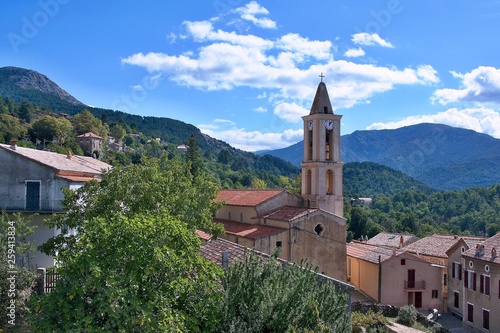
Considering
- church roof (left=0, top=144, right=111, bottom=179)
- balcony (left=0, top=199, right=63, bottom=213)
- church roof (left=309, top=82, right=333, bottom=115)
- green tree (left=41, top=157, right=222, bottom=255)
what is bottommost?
balcony (left=0, top=199, right=63, bottom=213)

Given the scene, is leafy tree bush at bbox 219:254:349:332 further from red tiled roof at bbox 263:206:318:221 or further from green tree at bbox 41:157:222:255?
red tiled roof at bbox 263:206:318:221

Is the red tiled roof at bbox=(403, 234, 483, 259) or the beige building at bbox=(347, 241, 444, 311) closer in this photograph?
the beige building at bbox=(347, 241, 444, 311)

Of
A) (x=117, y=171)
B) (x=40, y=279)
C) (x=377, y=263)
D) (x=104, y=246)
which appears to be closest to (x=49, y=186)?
(x=117, y=171)

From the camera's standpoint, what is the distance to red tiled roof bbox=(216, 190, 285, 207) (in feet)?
115

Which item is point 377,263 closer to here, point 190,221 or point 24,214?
point 190,221

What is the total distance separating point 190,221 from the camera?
65.9ft

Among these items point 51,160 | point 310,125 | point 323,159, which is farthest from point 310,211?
point 51,160

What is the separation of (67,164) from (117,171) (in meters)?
10.7


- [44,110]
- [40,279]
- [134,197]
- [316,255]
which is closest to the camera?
[40,279]

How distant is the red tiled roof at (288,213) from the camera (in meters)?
31.3

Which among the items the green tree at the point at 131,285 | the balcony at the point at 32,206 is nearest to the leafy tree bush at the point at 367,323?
the green tree at the point at 131,285

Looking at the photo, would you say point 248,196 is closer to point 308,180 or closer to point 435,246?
point 308,180

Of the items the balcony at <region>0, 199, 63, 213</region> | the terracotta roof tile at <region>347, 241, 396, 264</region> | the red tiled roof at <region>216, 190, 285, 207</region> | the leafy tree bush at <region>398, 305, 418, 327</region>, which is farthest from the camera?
the terracotta roof tile at <region>347, 241, 396, 264</region>

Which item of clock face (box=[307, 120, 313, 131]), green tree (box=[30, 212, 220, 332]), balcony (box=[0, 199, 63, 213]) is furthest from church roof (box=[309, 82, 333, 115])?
green tree (box=[30, 212, 220, 332])
